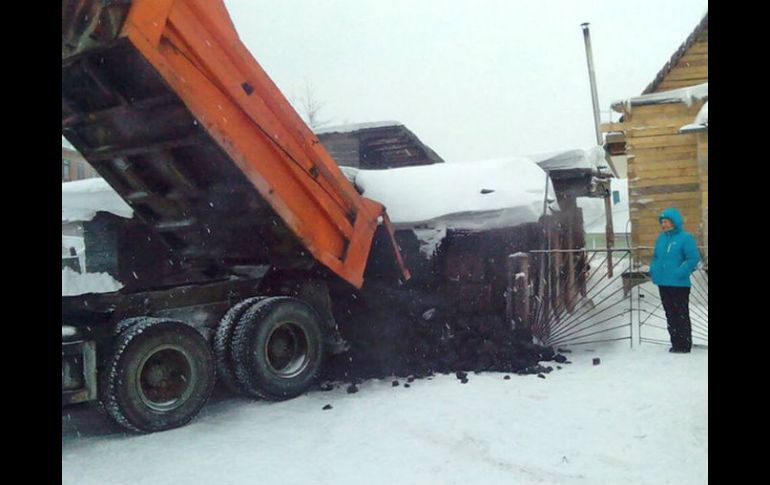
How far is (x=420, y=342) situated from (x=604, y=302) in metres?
2.26

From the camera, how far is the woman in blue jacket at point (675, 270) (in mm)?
5602

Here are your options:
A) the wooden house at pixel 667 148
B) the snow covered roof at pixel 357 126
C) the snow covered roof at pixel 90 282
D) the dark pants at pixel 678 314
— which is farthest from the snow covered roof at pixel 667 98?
the snow covered roof at pixel 357 126

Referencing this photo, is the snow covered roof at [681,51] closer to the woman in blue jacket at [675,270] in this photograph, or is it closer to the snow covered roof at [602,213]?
the snow covered roof at [602,213]

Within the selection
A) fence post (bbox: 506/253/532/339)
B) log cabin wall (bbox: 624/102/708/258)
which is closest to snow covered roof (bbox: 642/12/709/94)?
log cabin wall (bbox: 624/102/708/258)

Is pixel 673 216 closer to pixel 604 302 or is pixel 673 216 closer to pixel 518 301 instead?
pixel 604 302

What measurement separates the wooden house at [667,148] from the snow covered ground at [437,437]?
4.49 ft

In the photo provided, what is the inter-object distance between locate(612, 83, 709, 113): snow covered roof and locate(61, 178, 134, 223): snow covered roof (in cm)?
446

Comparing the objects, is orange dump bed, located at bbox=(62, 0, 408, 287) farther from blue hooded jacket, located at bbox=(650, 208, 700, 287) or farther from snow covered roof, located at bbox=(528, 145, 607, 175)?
snow covered roof, located at bbox=(528, 145, 607, 175)

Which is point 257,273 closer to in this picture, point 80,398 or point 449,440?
point 80,398

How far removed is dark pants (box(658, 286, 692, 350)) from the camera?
18.6 ft

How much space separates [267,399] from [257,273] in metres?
1.07
